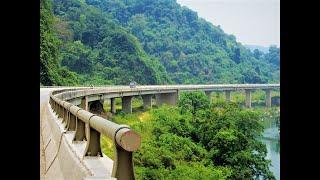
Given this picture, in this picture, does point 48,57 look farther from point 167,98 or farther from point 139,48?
point 139,48

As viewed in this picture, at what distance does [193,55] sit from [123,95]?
1403 inches

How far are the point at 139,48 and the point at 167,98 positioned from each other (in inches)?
535

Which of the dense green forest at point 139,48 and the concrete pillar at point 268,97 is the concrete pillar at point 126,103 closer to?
the dense green forest at point 139,48

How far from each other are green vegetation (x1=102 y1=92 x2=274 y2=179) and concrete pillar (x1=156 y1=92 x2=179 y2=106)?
1433 cm

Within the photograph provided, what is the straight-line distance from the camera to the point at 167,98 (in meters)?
48.3

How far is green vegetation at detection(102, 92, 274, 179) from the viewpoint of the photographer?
67.6 ft

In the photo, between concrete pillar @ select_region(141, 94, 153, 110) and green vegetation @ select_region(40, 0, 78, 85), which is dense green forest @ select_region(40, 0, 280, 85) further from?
concrete pillar @ select_region(141, 94, 153, 110)

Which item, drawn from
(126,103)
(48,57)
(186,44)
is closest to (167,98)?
(126,103)

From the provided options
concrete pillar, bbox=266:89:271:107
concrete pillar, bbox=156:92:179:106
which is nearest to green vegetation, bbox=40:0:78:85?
concrete pillar, bbox=156:92:179:106

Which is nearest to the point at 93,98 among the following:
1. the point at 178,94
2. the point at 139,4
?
the point at 178,94

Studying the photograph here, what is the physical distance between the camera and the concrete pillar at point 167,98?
152 feet

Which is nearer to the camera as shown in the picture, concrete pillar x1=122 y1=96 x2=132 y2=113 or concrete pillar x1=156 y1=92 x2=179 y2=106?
concrete pillar x1=122 y1=96 x2=132 y2=113
